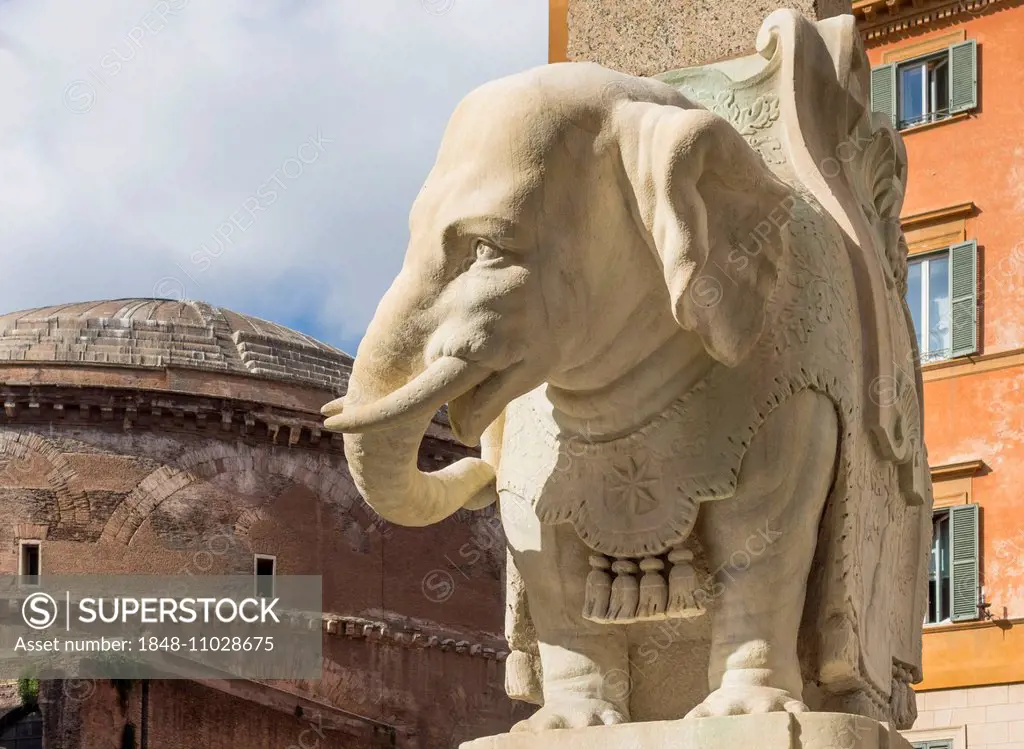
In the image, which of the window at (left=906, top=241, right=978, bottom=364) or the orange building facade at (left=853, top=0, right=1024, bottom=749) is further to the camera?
the window at (left=906, top=241, right=978, bottom=364)

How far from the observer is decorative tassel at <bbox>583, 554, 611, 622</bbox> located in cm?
362

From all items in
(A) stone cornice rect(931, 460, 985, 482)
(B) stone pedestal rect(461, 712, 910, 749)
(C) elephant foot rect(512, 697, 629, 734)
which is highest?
(A) stone cornice rect(931, 460, 985, 482)

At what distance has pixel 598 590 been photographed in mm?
3633

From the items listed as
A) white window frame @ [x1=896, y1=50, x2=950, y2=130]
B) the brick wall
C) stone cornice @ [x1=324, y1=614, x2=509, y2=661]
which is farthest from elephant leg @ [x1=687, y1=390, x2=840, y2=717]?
stone cornice @ [x1=324, y1=614, x2=509, y2=661]

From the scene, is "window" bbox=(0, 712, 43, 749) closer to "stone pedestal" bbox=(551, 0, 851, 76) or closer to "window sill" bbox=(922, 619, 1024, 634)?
"window sill" bbox=(922, 619, 1024, 634)

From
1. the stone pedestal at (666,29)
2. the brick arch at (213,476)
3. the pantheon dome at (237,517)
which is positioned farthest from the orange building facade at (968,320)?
the stone pedestal at (666,29)

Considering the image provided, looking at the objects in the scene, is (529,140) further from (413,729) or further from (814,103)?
(413,729)

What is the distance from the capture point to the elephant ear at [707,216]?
11.1 feet

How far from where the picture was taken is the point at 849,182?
410 cm

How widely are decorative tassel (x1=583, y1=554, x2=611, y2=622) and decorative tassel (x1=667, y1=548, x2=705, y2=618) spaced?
12cm

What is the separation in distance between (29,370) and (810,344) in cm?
2825

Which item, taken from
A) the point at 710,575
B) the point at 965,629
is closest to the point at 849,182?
the point at 710,575

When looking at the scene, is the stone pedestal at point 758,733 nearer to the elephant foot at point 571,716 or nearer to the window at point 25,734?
the elephant foot at point 571,716

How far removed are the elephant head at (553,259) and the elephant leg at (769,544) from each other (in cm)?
18
